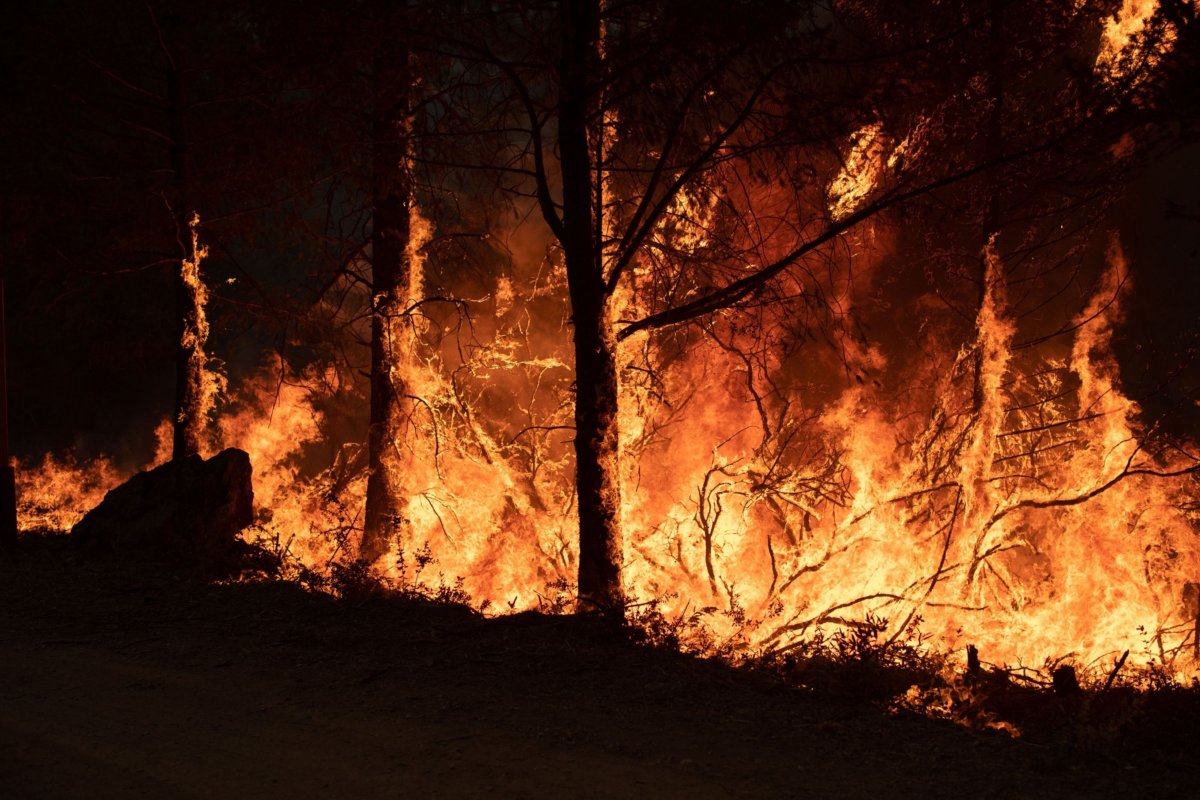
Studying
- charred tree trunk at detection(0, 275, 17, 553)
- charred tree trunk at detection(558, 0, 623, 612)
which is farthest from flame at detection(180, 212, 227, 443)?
charred tree trunk at detection(558, 0, 623, 612)

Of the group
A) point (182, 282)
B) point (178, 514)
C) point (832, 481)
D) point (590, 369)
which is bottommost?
point (178, 514)

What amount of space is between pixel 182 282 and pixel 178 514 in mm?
5937

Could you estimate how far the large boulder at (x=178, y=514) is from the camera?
10.5 meters

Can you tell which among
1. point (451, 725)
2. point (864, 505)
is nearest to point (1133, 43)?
point (864, 505)

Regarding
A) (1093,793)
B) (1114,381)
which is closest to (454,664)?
(1093,793)

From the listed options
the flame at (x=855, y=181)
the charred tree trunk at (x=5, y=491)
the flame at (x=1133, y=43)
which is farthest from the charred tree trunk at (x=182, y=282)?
the flame at (x=1133, y=43)

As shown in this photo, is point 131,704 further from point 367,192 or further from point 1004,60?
point 1004,60

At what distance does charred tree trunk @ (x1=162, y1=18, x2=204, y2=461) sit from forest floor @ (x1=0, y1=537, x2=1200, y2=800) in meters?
8.39

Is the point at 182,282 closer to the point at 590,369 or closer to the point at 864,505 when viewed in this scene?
the point at 590,369

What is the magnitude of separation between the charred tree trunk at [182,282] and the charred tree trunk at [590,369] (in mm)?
8860

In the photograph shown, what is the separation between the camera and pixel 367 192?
1309 cm

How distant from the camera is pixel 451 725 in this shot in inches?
217

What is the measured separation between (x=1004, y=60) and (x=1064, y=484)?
626 centimetres

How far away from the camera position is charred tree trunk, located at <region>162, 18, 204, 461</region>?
51.2 ft
